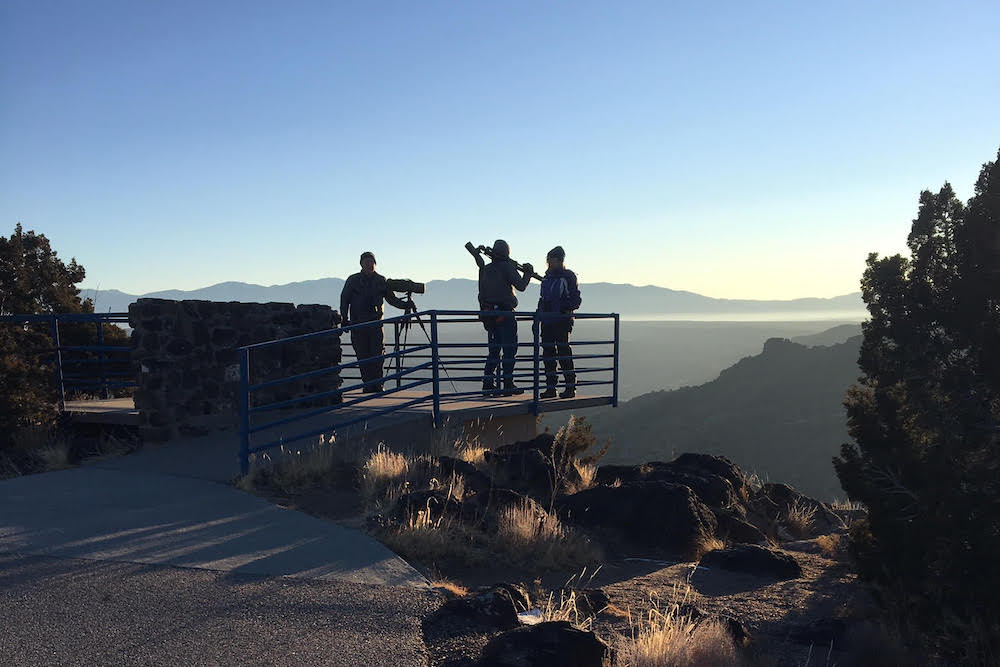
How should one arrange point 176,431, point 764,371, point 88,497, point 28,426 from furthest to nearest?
point 764,371
point 28,426
point 176,431
point 88,497

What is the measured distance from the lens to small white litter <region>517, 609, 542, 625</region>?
4.12m

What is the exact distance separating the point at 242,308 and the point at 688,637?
24.0ft

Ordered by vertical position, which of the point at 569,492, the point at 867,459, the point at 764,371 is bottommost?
the point at 764,371

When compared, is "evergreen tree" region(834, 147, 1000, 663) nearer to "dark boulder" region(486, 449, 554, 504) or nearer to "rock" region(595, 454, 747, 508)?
"rock" region(595, 454, 747, 508)

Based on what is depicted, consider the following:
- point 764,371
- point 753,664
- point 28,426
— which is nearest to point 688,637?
point 753,664

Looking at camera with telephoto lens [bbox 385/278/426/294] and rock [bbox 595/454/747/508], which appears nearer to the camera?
rock [bbox 595/454/747/508]

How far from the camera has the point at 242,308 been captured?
→ 9617mm

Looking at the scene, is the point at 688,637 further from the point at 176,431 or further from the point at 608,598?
the point at 176,431

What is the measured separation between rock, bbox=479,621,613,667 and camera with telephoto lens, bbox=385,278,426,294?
8.36 meters

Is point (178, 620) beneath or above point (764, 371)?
above

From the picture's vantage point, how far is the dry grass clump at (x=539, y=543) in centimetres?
556

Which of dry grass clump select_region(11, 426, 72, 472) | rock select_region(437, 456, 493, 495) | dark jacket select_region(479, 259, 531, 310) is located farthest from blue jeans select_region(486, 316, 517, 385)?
dry grass clump select_region(11, 426, 72, 472)

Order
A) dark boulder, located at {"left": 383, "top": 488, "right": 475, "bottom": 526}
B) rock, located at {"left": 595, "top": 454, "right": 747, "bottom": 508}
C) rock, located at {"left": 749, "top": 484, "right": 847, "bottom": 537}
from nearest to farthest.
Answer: dark boulder, located at {"left": 383, "top": 488, "right": 475, "bottom": 526}
rock, located at {"left": 595, "top": 454, "right": 747, "bottom": 508}
rock, located at {"left": 749, "top": 484, "right": 847, "bottom": 537}

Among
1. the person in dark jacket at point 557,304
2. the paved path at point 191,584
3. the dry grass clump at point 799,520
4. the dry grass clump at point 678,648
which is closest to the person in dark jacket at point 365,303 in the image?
the person in dark jacket at point 557,304
